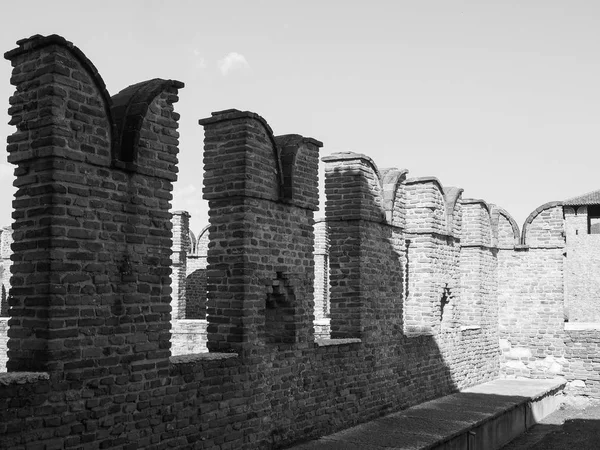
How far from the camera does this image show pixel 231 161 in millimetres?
6855

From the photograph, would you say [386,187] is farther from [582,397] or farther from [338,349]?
[582,397]

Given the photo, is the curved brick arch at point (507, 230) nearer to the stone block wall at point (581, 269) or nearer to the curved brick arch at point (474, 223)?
the curved brick arch at point (474, 223)

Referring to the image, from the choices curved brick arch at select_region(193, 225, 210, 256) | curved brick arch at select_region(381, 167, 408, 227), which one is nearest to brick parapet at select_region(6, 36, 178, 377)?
curved brick arch at select_region(381, 167, 408, 227)

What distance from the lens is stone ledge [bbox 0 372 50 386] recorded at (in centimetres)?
437

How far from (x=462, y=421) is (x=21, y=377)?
6.16 metres

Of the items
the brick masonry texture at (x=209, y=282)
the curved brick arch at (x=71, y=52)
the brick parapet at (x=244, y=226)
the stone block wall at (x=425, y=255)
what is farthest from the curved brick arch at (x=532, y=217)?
Result: the curved brick arch at (x=71, y=52)

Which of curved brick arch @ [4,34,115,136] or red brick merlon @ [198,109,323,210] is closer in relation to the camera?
curved brick arch @ [4,34,115,136]

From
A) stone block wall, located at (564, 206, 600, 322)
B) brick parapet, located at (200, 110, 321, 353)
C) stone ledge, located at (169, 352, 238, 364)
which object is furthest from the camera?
stone block wall, located at (564, 206, 600, 322)

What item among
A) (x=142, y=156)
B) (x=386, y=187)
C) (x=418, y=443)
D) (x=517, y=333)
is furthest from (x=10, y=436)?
(x=517, y=333)

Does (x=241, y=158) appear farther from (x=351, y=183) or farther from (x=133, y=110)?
(x=351, y=183)

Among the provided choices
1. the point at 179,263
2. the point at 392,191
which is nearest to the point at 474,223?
the point at 392,191

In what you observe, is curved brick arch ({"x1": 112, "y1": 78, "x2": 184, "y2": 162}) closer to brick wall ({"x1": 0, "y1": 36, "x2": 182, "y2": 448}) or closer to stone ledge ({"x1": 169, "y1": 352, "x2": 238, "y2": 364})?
brick wall ({"x1": 0, "y1": 36, "x2": 182, "y2": 448})

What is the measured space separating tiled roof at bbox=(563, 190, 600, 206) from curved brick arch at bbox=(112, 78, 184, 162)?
112ft

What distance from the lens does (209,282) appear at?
693cm
